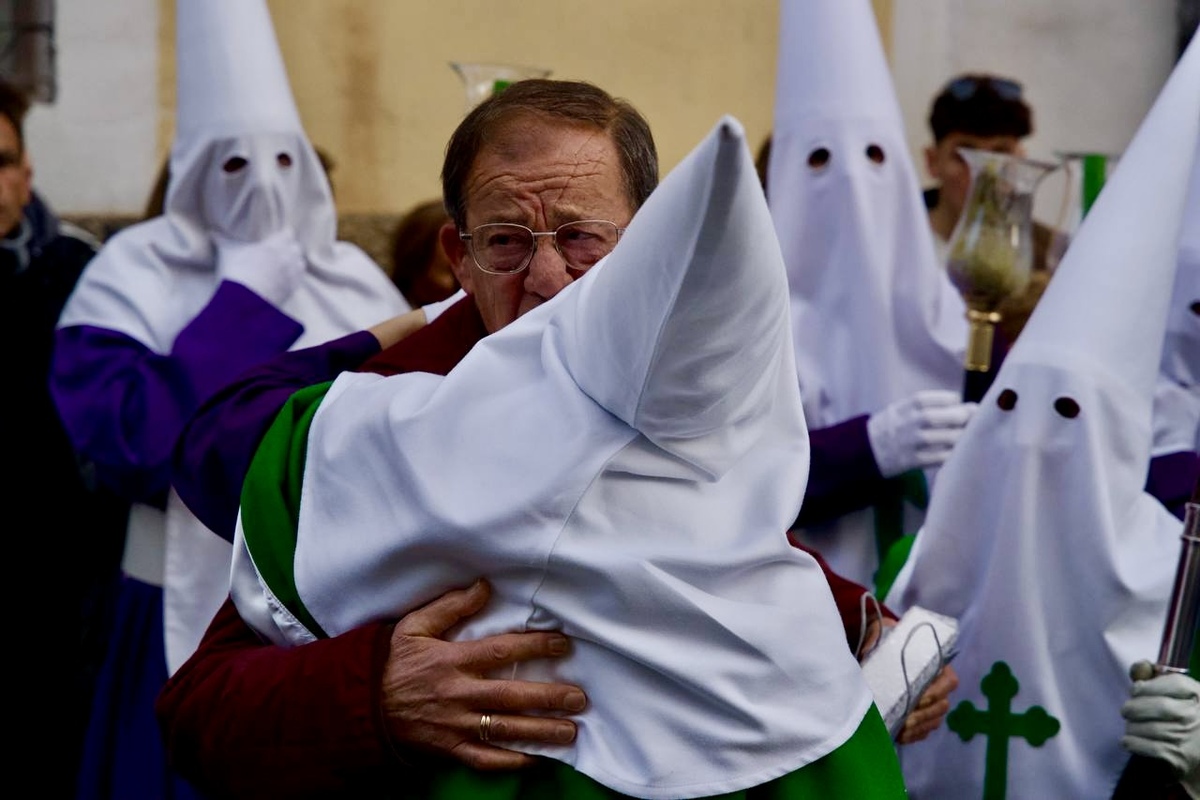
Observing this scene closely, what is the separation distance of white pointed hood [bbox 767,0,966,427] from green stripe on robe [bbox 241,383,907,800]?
247cm

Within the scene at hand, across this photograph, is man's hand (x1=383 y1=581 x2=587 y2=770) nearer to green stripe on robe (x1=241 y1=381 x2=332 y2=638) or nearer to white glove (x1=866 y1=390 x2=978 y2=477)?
green stripe on robe (x1=241 y1=381 x2=332 y2=638)

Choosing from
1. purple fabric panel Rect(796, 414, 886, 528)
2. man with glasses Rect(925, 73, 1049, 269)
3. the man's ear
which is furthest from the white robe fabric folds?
the man's ear

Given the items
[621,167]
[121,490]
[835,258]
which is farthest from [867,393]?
[621,167]

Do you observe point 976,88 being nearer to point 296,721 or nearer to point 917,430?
point 917,430

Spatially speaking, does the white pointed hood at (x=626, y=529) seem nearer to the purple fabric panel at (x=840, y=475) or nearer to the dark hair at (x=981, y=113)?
the purple fabric panel at (x=840, y=475)

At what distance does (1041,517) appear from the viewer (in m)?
3.32

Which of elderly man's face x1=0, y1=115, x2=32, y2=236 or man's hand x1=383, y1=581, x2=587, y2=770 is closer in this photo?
man's hand x1=383, y1=581, x2=587, y2=770

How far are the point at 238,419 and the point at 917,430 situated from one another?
1.79m

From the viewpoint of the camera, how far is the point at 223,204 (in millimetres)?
4320

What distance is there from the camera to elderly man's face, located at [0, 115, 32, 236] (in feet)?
15.8

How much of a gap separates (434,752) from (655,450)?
428mm

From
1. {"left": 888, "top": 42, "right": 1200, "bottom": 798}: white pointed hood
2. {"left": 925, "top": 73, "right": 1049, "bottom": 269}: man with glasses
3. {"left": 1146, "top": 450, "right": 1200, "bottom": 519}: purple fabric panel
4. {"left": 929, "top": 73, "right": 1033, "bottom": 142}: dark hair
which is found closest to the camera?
{"left": 888, "top": 42, "right": 1200, "bottom": 798}: white pointed hood

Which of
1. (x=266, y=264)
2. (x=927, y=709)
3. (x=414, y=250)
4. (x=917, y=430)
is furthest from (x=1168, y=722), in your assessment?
(x=414, y=250)

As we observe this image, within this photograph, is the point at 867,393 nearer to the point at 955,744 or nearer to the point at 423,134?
the point at 955,744
